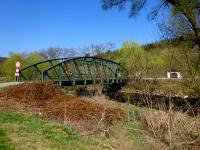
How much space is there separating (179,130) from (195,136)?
15.6 inches

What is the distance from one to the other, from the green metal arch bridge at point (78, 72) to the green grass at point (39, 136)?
15.9 m

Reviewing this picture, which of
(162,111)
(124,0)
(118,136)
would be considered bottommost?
(118,136)

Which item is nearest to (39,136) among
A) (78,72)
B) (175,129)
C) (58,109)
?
(175,129)

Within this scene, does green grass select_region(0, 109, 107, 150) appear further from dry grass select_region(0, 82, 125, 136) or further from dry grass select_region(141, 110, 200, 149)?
dry grass select_region(141, 110, 200, 149)

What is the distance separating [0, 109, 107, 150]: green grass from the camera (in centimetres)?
875

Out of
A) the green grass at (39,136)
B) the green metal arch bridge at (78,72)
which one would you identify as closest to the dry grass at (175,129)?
the green grass at (39,136)

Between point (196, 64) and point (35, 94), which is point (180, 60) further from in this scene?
point (35, 94)

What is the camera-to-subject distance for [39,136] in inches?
375

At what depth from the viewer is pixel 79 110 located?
14.0 m

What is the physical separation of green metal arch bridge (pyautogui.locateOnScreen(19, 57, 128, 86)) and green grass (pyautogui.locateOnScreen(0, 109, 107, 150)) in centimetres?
1593

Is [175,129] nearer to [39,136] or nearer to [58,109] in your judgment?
[39,136]

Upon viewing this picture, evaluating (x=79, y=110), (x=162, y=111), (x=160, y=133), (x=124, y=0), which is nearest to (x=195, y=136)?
(x=160, y=133)

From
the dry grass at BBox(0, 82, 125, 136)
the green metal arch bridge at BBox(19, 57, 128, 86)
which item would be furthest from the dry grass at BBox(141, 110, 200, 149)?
the green metal arch bridge at BBox(19, 57, 128, 86)

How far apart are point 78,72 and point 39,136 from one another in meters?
23.6
